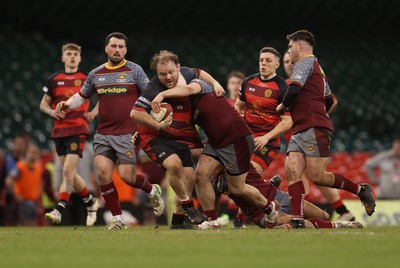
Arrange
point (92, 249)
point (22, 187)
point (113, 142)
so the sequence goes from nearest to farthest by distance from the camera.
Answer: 1. point (92, 249)
2. point (113, 142)
3. point (22, 187)

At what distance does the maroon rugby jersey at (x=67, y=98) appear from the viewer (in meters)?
12.5

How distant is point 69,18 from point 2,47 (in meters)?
2.77

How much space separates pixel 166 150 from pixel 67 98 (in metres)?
3.25

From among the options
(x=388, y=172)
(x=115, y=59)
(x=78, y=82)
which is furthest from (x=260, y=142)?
(x=388, y=172)

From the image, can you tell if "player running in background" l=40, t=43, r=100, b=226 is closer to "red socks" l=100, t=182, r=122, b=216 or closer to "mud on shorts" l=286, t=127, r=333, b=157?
"red socks" l=100, t=182, r=122, b=216

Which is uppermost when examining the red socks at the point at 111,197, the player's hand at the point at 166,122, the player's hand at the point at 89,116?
the player's hand at the point at 166,122

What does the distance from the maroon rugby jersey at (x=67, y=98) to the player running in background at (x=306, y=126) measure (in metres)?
3.62

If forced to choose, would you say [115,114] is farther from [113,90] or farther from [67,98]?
[67,98]

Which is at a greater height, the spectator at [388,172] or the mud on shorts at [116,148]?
the mud on shorts at [116,148]

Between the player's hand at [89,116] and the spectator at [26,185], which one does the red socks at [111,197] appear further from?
the spectator at [26,185]

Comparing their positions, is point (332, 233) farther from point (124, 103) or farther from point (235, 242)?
point (124, 103)

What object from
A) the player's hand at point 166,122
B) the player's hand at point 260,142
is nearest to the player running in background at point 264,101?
the player's hand at point 260,142

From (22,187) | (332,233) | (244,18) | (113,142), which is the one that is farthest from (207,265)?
(244,18)

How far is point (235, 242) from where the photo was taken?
791 centimetres
